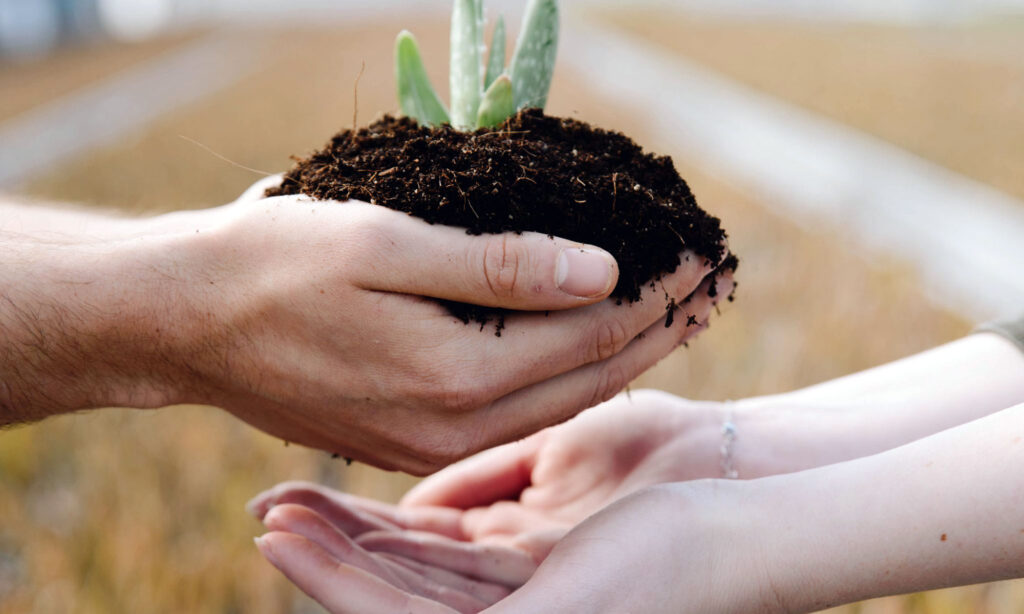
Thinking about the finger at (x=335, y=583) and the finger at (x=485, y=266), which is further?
the finger at (x=335, y=583)

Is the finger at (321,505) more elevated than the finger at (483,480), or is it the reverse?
the finger at (483,480)

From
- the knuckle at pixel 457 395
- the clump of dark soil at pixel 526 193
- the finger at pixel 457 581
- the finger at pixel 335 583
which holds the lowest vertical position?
the finger at pixel 335 583

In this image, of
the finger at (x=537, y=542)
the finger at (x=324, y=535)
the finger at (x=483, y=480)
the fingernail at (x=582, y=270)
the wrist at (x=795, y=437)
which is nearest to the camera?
the fingernail at (x=582, y=270)

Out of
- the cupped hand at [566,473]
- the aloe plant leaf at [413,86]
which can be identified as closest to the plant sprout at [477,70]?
the aloe plant leaf at [413,86]

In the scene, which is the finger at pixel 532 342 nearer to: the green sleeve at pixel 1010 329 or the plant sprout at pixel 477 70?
the plant sprout at pixel 477 70

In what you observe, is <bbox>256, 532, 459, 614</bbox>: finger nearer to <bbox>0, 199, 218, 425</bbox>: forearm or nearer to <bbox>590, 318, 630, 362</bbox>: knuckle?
<bbox>0, 199, 218, 425</bbox>: forearm

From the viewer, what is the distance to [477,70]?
4.04 ft

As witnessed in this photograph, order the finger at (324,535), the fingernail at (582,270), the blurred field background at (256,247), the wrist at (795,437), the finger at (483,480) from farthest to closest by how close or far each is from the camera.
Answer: the blurred field background at (256,247), the finger at (483,480), the wrist at (795,437), the finger at (324,535), the fingernail at (582,270)

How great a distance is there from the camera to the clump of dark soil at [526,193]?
992 mm

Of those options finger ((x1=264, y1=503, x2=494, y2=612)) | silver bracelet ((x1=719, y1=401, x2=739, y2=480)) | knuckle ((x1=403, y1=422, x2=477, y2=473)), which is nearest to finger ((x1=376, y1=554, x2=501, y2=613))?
finger ((x1=264, y1=503, x2=494, y2=612))

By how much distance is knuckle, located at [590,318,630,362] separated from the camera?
1041mm

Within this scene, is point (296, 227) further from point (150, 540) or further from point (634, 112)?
point (634, 112)

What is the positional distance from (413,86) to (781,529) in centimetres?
82

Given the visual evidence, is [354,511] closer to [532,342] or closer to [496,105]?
[532,342]
